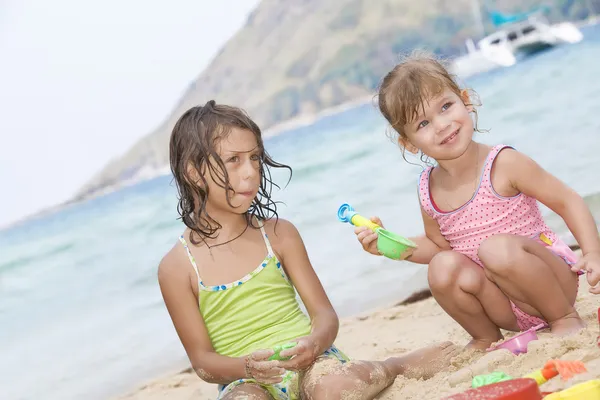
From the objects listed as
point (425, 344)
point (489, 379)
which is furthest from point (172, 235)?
point (489, 379)

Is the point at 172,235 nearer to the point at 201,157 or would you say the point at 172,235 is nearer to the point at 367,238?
the point at 201,157

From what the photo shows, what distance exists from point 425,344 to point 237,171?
739 millimetres

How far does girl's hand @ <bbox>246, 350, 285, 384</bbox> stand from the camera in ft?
4.98

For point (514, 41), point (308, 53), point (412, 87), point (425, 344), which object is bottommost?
point (425, 344)

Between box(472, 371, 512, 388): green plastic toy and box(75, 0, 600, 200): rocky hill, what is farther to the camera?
box(75, 0, 600, 200): rocky hill

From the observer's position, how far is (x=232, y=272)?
1736 mm

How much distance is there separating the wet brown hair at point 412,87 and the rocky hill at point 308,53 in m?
5.15

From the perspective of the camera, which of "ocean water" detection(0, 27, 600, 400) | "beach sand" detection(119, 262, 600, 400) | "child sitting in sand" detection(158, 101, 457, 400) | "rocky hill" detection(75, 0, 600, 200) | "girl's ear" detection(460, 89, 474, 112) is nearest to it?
"beach sand" detection(119, 262, 600, 400)

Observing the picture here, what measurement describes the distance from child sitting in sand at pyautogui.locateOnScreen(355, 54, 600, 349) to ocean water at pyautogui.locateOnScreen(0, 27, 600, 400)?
4.10ft

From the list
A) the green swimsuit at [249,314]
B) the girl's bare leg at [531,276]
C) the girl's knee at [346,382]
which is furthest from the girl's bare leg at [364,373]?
the girl's bare leg at [531,276]

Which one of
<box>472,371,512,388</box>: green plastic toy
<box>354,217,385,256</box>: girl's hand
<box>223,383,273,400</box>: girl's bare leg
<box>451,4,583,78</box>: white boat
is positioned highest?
<box>451,4,583,78</box>: white boat


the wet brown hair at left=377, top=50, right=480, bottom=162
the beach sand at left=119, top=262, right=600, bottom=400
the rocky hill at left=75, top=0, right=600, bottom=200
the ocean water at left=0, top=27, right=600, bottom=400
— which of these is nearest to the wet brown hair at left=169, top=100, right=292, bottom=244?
the wet brown hair at left=377, top=50, right=480, bottom=162

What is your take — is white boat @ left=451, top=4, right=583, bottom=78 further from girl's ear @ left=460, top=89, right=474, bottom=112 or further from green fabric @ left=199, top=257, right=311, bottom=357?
green fabric @ left=199, top=257, right=311, bottom=357

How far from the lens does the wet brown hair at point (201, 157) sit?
171cm
